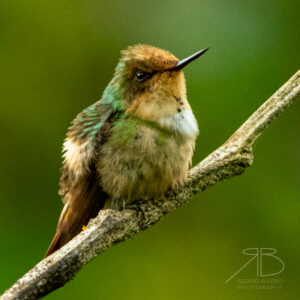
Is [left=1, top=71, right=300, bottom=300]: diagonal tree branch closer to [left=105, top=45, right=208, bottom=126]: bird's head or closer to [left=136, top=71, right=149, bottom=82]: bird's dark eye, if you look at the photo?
[left=105, top=45, right=208, bottom=126]: bird's head

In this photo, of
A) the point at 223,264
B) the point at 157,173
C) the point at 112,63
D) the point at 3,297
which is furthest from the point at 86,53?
the point at 3,297

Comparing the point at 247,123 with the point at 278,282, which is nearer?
the point at 247,123

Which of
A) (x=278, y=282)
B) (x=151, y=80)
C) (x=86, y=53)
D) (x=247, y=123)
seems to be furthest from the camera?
(x=86, y=53)

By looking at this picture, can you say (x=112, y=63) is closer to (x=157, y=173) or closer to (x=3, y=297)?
(x=157, y=173)

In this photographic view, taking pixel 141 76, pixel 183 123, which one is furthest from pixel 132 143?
pixel 141 76

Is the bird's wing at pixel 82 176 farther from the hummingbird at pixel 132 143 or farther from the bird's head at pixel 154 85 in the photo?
the bird's head at pixel 154 85

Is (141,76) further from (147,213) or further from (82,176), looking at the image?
Result: (147,213)
